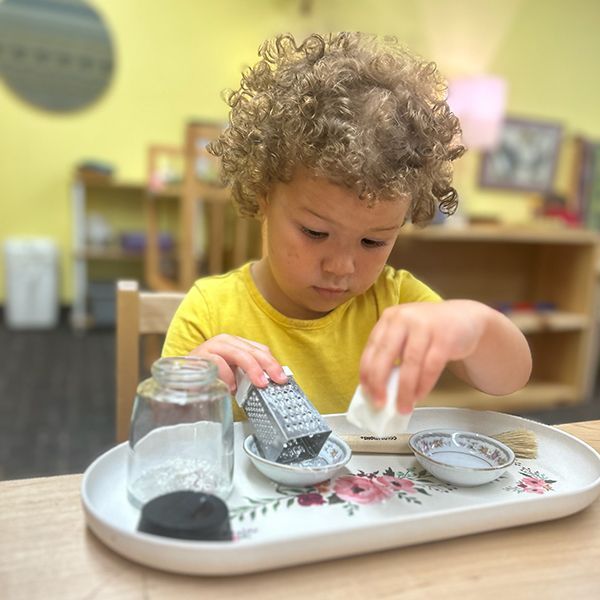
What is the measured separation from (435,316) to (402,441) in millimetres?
157

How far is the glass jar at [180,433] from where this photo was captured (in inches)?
18.0

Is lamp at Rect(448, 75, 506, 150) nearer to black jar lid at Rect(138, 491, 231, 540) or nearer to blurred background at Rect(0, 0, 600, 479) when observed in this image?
blurred background at Rect(0, 0, 600, 479)

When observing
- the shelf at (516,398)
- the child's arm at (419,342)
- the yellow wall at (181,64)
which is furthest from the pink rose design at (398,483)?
the yellow wall at (181,64)

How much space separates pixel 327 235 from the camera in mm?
627

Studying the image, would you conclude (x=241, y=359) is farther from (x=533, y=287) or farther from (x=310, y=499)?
(x=533, y=287)

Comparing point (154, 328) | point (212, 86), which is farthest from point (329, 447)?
point (212, 86)

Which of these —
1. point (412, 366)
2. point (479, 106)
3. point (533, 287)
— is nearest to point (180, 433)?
point (412, 366)

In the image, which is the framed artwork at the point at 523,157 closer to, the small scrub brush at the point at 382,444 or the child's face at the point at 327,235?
the child's face at the point at 327,235

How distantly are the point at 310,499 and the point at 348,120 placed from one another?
0.39 m

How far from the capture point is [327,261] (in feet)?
2.10

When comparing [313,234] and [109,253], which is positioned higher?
[313,234]

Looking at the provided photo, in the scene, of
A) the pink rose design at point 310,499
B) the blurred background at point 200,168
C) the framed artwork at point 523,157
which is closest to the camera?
the pink rose design at point 310,499

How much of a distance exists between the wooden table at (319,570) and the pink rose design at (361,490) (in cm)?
6

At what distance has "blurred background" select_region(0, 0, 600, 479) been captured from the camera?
253cm
